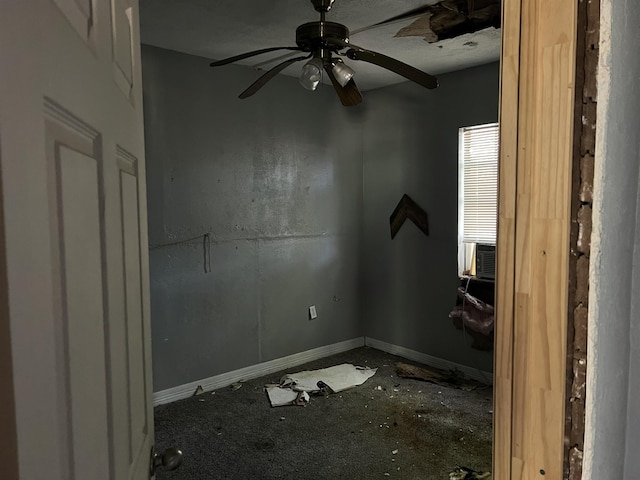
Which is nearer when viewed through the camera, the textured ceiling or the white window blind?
the textured ceiling

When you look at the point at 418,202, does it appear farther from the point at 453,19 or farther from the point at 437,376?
the point at 453,19

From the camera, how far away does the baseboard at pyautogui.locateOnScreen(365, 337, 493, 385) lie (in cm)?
373

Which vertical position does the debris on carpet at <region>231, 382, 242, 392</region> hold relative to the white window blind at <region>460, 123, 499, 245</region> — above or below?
below

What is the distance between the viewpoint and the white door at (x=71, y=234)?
1.42 feet

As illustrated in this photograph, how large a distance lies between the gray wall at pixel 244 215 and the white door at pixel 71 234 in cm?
246

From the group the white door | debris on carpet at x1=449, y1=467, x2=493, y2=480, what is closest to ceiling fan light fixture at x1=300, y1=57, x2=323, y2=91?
the white door

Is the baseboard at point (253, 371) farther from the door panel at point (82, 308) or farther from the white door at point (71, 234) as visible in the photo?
the door panel at point (82, 308)

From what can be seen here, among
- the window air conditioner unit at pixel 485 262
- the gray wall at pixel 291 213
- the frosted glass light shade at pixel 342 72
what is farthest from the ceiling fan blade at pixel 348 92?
the window air conditioner unit at pixel 485 262

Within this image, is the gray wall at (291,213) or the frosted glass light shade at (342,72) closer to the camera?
the frosted glass light shade at (342,72)

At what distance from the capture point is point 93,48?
69cm

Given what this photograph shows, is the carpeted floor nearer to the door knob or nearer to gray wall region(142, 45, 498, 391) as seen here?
gray wall region(142, 45, 498, 391)

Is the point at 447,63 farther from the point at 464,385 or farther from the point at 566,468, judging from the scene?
the point at 566,468

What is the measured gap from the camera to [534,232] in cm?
81

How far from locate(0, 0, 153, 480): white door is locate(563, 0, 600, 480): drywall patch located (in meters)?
0.79
